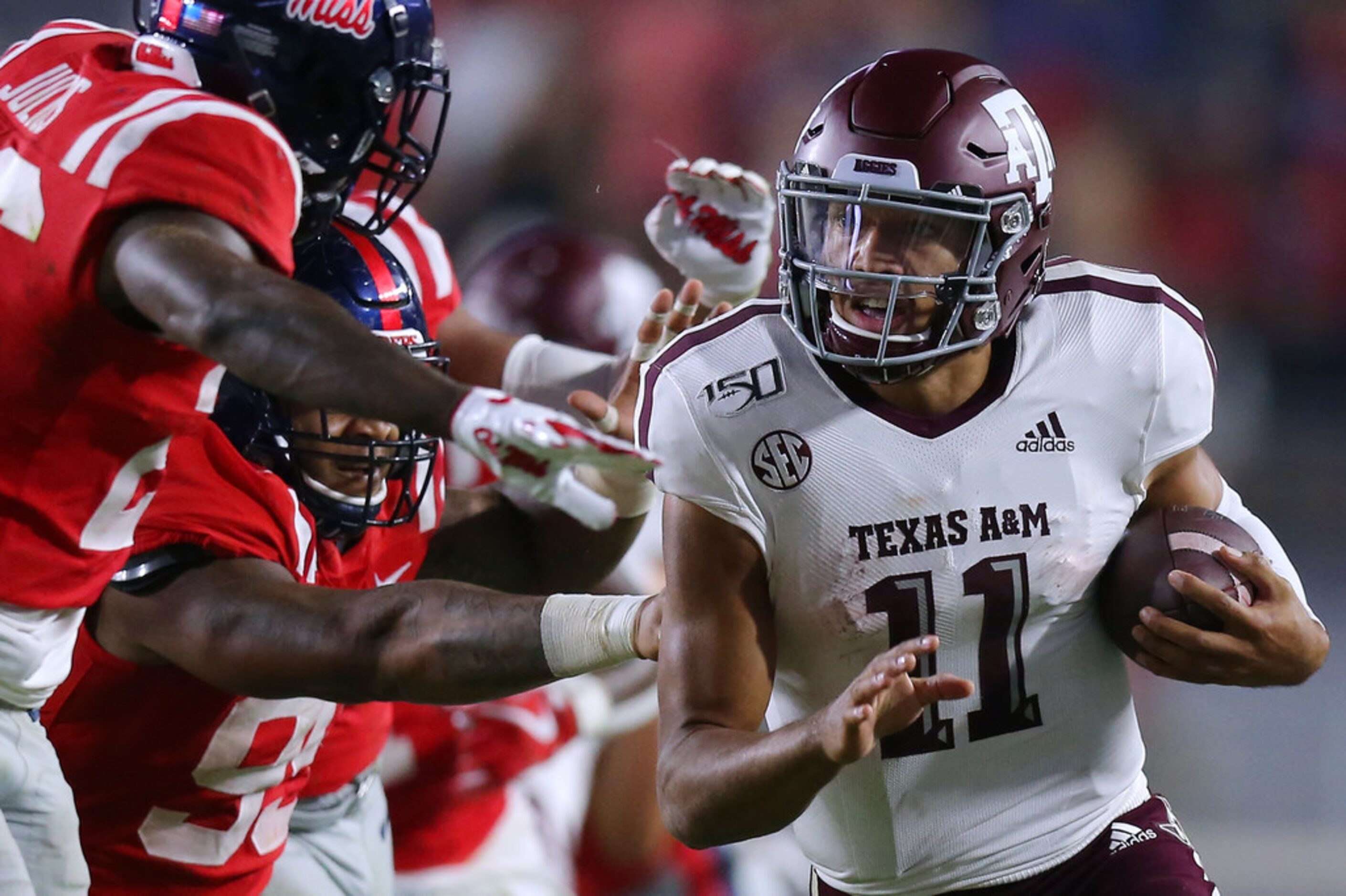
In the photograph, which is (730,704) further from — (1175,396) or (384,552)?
(384,552)

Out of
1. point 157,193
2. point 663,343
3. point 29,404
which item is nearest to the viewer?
point 157,193

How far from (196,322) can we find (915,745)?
905 mm

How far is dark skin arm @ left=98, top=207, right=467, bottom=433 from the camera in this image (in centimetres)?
131

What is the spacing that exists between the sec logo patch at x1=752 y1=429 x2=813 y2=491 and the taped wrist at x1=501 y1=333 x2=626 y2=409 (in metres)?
1.07

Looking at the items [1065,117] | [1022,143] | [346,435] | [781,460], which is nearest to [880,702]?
[781,460]

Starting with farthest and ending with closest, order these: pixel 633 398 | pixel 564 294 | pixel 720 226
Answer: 1. pixel 564 294
2. pixel 720 226
3. pixel 633 398

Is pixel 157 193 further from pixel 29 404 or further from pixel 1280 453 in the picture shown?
pixel 1280 453

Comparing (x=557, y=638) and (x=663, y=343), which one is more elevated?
(x=663, y=343)

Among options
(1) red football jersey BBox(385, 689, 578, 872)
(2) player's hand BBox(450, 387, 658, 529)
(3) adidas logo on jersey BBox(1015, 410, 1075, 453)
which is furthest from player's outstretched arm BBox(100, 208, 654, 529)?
(1) red football jersey BBox(385, 689, 578, 872)

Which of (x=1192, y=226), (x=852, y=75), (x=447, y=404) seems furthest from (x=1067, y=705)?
(x=1192, y=226)

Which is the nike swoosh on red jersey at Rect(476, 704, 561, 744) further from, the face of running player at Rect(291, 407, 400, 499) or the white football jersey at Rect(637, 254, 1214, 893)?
the white football jersey at Rect(637, 254, 1214, 893)

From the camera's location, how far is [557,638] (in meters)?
1.99

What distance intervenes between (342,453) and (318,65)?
526 millimetres

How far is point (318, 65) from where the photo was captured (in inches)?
80.9
